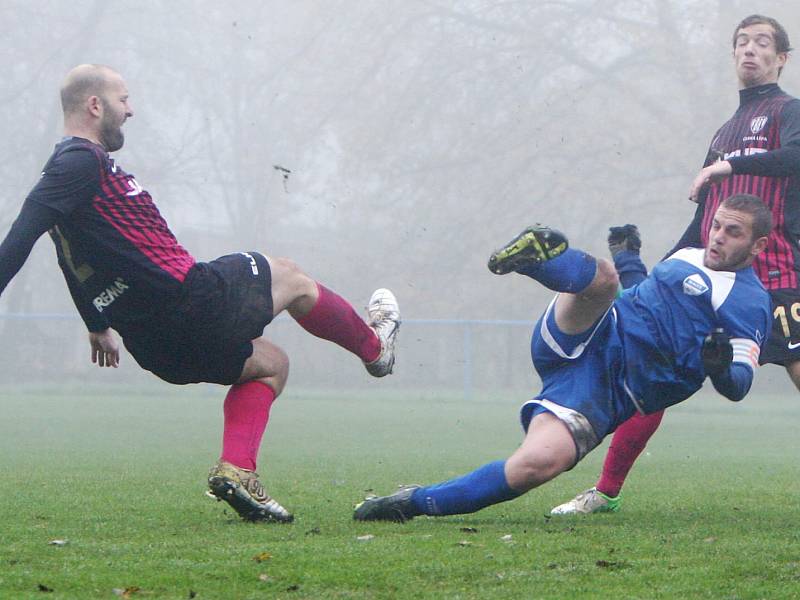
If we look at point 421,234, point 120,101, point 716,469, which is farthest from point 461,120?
point 120,101

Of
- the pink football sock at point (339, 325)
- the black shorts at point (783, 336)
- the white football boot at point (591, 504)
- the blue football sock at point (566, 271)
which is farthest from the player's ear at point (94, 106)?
the black shorts at point (783, 336)

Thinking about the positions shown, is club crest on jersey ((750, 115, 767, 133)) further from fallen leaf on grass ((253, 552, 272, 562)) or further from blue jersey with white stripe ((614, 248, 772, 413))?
fallen leaf on grass ((253, 552, 272, 562))

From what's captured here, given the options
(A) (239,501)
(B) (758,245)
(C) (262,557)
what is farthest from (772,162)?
(C) (262,557)

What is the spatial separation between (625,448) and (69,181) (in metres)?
2.62

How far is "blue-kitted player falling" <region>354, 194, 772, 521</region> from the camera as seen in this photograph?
477cm

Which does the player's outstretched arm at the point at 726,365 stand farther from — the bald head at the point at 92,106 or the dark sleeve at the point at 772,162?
the bald head at the point at 92,106

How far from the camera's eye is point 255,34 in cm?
3512

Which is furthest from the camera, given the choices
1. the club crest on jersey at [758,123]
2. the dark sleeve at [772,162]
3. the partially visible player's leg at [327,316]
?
the club crest on jersey at [758,123]

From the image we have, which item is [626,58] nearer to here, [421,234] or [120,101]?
[421,234]

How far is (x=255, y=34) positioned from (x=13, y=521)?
31.3 meters

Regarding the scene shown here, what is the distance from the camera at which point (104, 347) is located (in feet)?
17.1

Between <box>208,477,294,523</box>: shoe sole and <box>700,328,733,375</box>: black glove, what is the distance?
5.58 feet

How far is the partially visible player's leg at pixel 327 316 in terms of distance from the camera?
16.7 ft

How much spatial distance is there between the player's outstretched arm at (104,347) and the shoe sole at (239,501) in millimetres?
722
